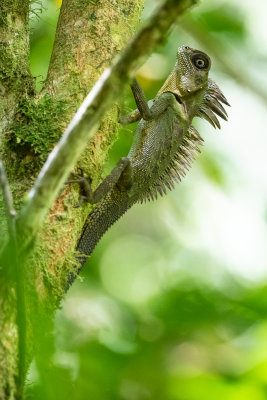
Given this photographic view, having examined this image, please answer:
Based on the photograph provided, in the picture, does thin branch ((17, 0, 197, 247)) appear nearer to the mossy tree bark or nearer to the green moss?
the mossy tree bark

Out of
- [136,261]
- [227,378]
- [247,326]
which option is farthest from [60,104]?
[136,261]

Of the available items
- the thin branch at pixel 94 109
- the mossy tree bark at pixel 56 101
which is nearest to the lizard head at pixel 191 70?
the mossy tree bark at pixel 56 101

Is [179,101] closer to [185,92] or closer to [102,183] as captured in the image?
[185,92]

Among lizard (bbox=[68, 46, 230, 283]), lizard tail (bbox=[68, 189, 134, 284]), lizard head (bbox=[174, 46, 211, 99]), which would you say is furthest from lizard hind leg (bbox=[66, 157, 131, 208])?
lizard head (bbox=[174, 46, 211, 99])

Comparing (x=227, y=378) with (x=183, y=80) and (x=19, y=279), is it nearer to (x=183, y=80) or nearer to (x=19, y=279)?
(x=19, y=279)

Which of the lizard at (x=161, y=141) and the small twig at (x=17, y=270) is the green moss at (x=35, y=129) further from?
the small twig at (x=17, y=270)

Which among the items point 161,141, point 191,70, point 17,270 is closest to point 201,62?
point 191,70
